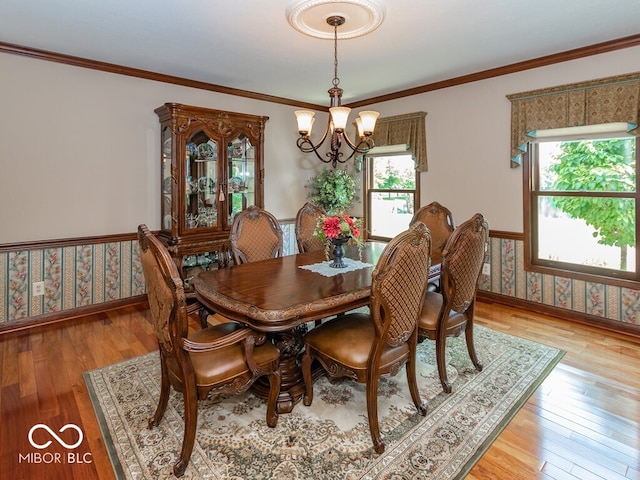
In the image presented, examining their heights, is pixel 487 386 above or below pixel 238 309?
below

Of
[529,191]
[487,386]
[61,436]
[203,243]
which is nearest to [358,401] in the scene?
[487,386]

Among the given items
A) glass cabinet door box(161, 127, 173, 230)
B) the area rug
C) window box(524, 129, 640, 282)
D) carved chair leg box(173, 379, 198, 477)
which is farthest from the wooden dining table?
window box(524, 129, 640, 282)

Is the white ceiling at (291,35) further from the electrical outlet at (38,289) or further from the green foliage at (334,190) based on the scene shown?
the electrical outlet at (38,289)

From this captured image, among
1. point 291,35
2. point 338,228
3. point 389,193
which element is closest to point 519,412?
point 338,228

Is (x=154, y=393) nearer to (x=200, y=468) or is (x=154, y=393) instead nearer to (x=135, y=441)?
(x=135, y=441)

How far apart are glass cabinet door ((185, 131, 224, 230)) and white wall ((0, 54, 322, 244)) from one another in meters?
0.44

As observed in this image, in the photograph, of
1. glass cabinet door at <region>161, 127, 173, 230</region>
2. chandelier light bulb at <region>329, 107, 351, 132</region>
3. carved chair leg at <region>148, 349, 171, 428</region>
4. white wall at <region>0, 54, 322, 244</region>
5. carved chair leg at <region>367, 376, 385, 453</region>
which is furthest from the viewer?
glass cabinet door at <region>161, 127, 173, 230</region>

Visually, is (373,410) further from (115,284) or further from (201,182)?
(115,284)

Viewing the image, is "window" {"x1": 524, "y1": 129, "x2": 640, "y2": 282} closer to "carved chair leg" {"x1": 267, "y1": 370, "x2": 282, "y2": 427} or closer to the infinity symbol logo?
"carved chair leg" {"x1": 267, "y1": 370, "x2": 282, "y2": 427}

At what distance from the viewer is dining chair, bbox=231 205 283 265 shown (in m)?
3.12

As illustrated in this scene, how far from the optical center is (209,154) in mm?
4129

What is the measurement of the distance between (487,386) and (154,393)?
7.02ft

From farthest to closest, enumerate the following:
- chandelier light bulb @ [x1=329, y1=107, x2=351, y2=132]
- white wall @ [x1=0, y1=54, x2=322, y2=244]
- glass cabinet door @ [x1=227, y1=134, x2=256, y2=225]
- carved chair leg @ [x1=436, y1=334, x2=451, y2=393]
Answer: glass cabinet door @ [x1=227, y1=134, x2=256, y2=225] < white wall @ [x1=0, y1=54, x2=322, y2=244] < chandelier light bulb @ [x1=329, y1=107, x2=351, y2=132] < carved chair leg @ [x1=436, y1=334, x2=451, y2=393]

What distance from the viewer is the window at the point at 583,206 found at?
335 centimetres
